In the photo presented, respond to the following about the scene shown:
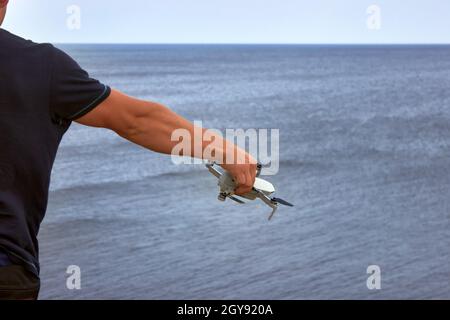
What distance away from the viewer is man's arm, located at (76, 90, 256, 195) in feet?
7.97

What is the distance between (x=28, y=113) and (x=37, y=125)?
0.04 metres

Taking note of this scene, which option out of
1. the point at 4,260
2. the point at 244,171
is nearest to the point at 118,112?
the point at 244,171

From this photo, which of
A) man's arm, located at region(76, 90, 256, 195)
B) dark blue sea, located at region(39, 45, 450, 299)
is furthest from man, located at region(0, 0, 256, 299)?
dark blue sea, located at region(39, 45, 450, 299)

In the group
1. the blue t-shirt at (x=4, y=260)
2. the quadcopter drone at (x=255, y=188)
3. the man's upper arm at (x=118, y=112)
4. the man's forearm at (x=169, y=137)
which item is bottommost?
the blue t-shirt at (x=4, y=260)

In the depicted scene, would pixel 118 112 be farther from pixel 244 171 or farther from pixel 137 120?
pixel 244 171

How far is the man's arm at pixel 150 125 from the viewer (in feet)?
7.97

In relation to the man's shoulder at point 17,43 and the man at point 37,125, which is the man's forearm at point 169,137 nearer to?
the man at point 37,125

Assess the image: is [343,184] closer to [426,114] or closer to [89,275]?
[89,275]

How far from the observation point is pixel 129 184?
27469 mm

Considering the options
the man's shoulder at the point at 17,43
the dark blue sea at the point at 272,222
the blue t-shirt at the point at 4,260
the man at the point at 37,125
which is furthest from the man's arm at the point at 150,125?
the dark blue sea at the point at 272,222

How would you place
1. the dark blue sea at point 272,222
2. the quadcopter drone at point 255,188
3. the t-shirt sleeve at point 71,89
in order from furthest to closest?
the dark blue sea at point 272,222, the quadcopter drone at point 255,188, the t-shirt sleeve at point 71,89

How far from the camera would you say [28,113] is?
242 centimetres

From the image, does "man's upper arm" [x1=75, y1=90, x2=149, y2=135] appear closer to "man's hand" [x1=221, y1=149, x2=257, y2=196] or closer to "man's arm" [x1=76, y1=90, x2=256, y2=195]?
"man's arm" [x1=76, y1=90, x2=256, y2=195]
